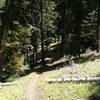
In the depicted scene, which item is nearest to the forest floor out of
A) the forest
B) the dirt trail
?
the dirt trail

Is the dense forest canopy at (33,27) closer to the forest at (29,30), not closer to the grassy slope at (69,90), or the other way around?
the forest at (29,30)

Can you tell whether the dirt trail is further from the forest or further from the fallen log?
the forest

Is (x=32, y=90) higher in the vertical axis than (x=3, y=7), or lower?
lower

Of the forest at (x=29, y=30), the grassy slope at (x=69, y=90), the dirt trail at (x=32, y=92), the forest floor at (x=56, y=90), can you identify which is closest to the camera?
the grassy slope at (x=69, y=90)

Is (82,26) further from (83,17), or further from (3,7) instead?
(3,7)

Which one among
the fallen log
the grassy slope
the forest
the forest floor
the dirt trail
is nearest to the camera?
the grassy slope

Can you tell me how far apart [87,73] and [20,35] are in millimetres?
14505

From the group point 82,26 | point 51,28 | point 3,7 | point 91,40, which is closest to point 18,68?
point 3,7

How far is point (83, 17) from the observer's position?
136 feet

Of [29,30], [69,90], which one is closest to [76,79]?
[69,90]

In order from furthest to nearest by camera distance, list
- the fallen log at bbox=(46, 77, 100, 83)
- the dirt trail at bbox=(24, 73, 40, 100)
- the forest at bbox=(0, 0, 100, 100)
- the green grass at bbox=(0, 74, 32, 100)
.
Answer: the forest at bbox=(0, 0, 100, 100)
the fallen log at bbox=(46, 77, 100, 83)
the green grass at bbox=(0, 74, 32, 100)
the dirt trail at bbox=(24, 73, 40, 100)

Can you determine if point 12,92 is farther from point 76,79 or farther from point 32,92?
point 76,79

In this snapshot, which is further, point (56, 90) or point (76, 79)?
point (76, 79)

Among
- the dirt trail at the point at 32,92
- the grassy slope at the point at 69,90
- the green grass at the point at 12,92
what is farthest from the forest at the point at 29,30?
the green grass at the point at 12,92
